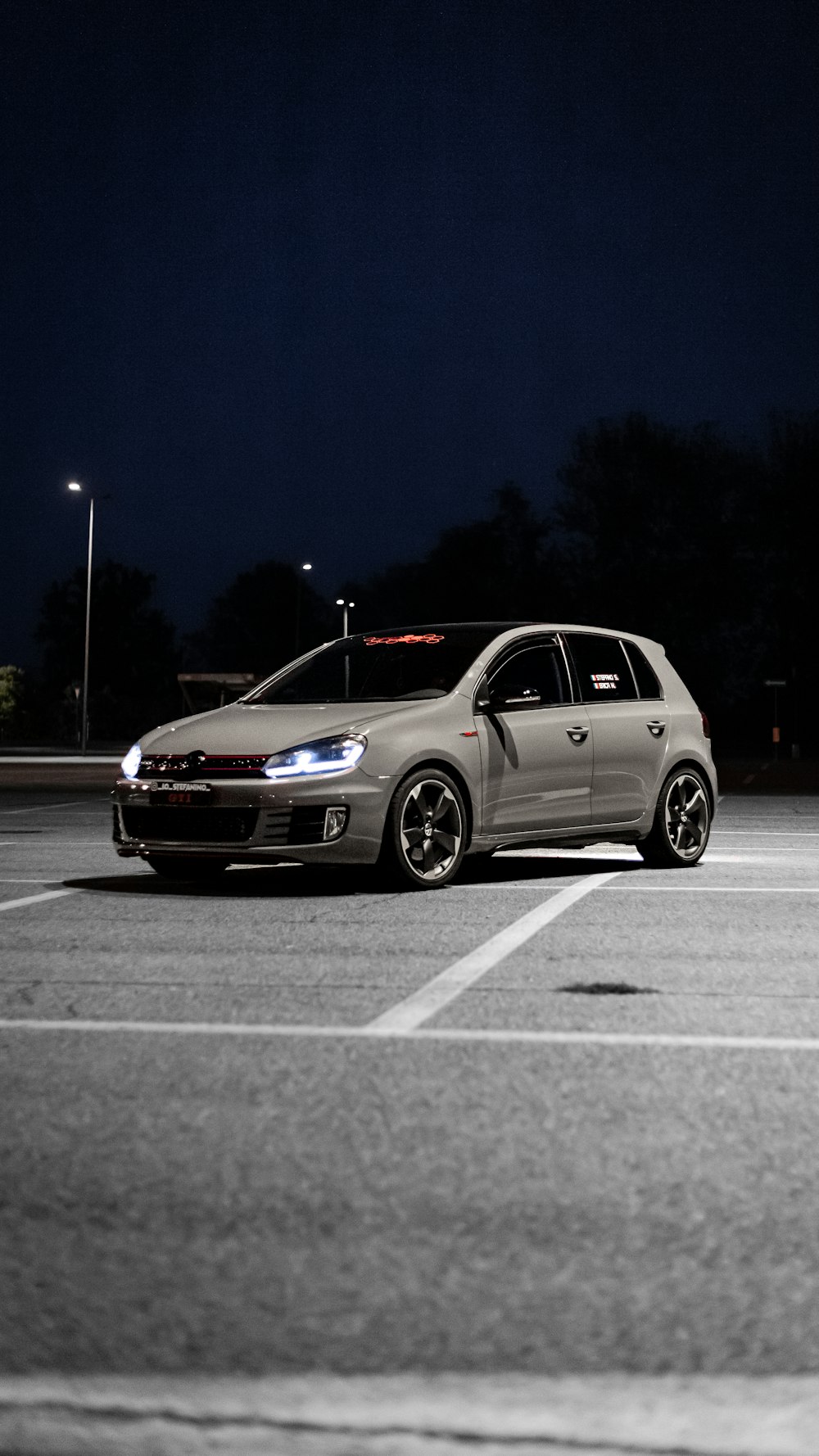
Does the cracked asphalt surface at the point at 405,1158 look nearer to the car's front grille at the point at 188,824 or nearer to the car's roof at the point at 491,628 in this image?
the car's front grille at the point at 188,824

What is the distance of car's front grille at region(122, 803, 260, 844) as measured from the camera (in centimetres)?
1112

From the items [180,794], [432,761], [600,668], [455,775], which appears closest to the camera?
[180,794]

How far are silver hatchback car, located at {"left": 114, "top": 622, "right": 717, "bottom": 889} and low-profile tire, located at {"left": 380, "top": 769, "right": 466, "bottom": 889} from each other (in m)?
0.01

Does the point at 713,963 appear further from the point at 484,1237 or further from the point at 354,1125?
the point at 484,1237

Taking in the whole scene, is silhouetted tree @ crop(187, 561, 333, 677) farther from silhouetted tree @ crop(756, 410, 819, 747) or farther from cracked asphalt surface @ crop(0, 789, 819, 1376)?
cracked asphalt surface @ crop(0, 789, 819, 1376)

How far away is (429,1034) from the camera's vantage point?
22.3ft

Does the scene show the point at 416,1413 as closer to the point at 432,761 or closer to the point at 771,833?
the point at 432,761

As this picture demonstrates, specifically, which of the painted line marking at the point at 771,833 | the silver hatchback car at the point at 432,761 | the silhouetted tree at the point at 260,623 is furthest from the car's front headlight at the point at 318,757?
the silhouetted tree at the point at 260,623

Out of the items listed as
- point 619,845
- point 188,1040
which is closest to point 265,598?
point 619,845

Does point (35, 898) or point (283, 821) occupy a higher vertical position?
point (283, 821)

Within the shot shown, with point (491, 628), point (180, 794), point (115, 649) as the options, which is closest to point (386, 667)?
point (491, 628)

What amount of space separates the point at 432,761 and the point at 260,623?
437ft

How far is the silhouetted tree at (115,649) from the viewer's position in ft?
252

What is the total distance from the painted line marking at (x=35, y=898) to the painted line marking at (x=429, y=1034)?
12.8ft
